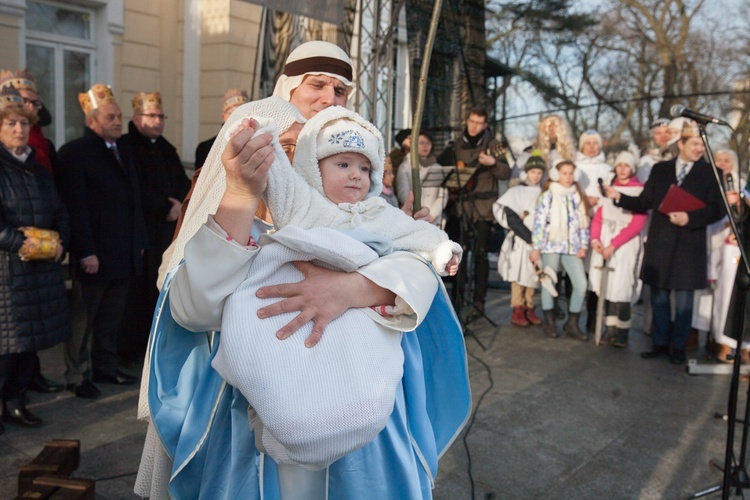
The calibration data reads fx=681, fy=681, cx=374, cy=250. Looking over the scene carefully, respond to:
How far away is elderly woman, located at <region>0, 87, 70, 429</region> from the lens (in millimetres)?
3848

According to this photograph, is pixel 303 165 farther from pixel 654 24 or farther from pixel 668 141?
pixel 654 24

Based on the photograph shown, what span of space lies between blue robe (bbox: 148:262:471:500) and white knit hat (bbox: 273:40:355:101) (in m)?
0.95

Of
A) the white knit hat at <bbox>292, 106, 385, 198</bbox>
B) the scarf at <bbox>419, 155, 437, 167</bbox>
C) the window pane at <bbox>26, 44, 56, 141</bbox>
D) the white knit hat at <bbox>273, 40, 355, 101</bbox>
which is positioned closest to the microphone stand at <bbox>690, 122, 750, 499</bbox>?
the white knit hat at <bbox>273, 40, 355, 101</bbox>

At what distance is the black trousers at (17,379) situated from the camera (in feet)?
13.1

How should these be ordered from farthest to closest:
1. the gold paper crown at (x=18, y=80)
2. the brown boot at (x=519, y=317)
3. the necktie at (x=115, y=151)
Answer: the brown boot at (x=519, y=317) < the necktie at (x=115, y=151) < the gold paper crown at (x=18, y=80)

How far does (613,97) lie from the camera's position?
60.8ft

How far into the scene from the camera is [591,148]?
23.4 feet

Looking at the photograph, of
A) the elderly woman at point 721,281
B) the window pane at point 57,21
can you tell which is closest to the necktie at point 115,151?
the window pane at point 57,21

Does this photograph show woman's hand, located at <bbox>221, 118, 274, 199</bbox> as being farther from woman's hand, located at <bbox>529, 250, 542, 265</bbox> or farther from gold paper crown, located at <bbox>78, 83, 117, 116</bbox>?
woman's hand, located at <bbox>529, 250, 542, 265</bbox>

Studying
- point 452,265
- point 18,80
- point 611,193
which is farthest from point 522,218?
point 452,265

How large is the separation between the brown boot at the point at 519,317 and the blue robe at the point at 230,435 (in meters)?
5.36

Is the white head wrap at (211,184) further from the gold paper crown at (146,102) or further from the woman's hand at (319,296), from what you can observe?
the gold paper crown at (146,102)

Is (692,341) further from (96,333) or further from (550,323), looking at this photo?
(96,333)

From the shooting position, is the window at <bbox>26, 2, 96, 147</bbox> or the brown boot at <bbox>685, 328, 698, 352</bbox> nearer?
the brown boot at <bbox>685, 328, 698, 352</bbox>
